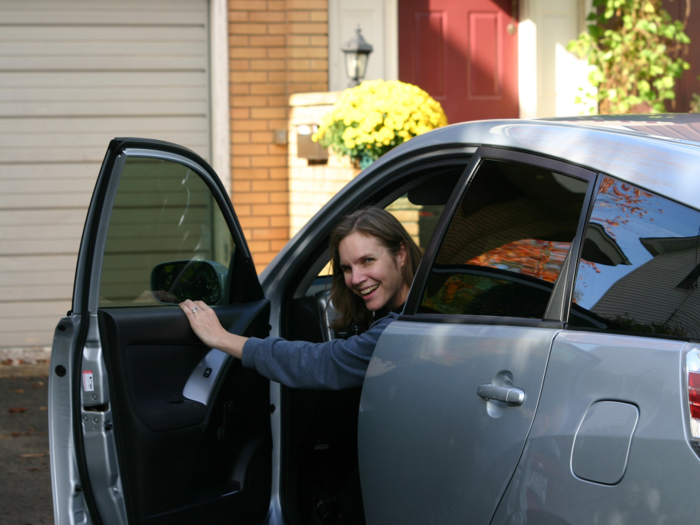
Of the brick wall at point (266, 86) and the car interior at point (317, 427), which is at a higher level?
the brick wall at point (266, 86)

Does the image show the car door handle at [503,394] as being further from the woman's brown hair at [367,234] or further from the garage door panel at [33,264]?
the garage door panel at [33,264]

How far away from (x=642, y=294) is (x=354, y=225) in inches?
40.4

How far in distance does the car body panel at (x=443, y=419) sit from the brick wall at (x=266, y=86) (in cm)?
488

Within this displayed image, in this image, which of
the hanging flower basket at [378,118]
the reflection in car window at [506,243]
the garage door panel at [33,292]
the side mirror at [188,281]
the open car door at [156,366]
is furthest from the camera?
the garage door panel at [33,292]

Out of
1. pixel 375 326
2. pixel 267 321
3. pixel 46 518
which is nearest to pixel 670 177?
pixel 375 326

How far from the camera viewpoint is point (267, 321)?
256 centimetres

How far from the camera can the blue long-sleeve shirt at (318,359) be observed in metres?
2.02

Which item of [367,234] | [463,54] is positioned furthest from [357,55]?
[367,234]

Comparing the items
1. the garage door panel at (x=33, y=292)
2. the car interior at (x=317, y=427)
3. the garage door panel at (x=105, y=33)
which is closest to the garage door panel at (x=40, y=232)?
the garage door panel at (x=33, y=292)

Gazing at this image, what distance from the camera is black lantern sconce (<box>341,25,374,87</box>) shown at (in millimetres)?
6240

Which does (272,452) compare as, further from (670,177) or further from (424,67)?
(424,67)

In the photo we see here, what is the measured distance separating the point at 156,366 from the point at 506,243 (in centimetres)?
104

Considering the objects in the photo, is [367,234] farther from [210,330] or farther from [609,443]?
[609,443]

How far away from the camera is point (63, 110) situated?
6512 millimetres
